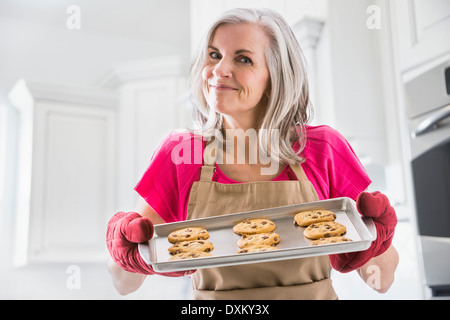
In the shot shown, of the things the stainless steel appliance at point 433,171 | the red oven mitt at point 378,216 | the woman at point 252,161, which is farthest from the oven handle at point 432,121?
the red oven mitt at point 378,216

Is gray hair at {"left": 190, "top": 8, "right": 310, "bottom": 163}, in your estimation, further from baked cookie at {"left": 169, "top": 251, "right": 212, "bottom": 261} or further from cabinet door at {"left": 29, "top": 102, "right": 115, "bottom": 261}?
→ cabinet door at {"left": 29, "top": 102, "right": 115, "bottom": 261}

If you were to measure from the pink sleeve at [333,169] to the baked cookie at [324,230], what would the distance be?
0.09m

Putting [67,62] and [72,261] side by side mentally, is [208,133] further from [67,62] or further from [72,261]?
[67,62]

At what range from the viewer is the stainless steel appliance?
0.76 meters

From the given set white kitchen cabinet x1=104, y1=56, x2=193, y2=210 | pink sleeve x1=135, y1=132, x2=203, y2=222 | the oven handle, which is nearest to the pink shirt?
pink sleeve x1=135, y1=132, x2=203, y2=222

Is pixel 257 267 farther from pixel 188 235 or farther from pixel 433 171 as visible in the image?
Answer: pixel 433 171

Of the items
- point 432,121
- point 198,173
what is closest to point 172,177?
point 198,173

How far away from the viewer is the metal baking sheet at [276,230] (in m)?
0.42

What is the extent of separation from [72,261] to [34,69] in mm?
788

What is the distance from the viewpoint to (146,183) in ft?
1.89

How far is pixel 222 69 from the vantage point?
0.55 meters

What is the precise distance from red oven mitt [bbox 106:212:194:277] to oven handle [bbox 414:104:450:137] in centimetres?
51
